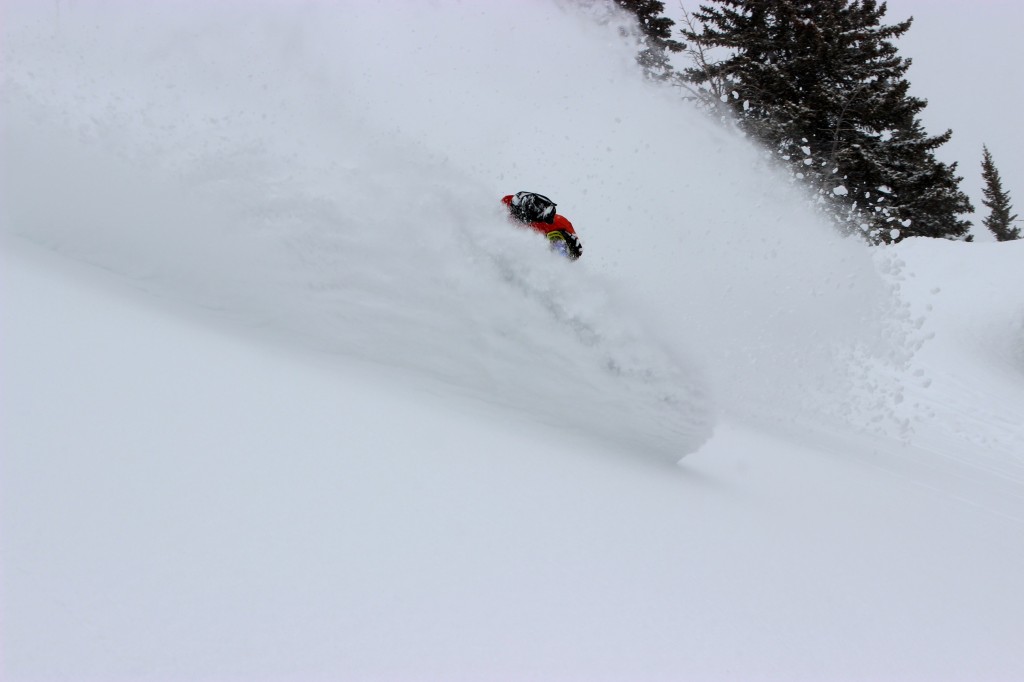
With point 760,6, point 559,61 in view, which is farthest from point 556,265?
point 760,6

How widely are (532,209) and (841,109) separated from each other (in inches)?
790

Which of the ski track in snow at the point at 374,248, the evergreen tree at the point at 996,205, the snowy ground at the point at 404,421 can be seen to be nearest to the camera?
the snowy ground at the point at 404,421

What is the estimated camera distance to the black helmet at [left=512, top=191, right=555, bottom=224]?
21.5ft

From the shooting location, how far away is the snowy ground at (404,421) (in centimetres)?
200

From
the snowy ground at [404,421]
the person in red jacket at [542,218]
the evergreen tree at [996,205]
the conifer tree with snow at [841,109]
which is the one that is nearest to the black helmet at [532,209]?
the person in red jacket at [542,218]

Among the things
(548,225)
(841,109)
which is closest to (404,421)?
(548,225)

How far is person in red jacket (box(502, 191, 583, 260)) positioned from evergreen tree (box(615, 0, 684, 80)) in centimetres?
1984

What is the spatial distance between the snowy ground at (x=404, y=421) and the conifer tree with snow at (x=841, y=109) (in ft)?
43.5

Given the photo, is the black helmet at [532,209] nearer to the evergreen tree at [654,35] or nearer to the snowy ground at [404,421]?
the snowy ground at [404,421]

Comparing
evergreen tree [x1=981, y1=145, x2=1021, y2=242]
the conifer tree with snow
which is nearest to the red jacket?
the conifer tree with snow

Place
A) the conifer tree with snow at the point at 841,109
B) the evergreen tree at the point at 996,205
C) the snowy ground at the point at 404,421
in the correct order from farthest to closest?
1. the evergreen tree at the point at 996,205
2. the conifer tree with snow at the point at 841,109
3. the snowy ground at the point at 404,421

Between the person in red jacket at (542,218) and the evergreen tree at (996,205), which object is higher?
the evergreen tree at (996,205)

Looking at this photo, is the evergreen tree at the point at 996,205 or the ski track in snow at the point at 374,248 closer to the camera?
the ski track in snow at the point at 374,248

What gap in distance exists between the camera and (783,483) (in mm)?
4820
